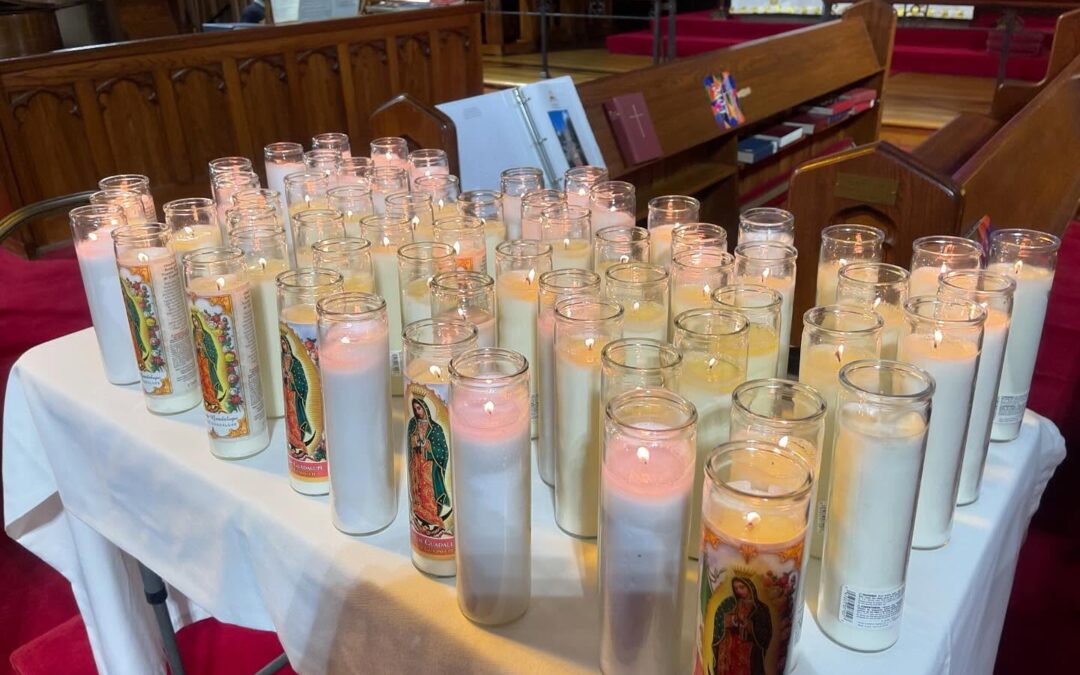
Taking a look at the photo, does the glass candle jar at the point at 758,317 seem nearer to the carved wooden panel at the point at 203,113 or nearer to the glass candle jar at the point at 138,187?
the glass candle jar at the point at 138,187

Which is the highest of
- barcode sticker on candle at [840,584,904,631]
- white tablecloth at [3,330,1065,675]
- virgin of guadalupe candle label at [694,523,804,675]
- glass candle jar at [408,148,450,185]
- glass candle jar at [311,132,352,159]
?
glass candle jar at [311,132,352,159]

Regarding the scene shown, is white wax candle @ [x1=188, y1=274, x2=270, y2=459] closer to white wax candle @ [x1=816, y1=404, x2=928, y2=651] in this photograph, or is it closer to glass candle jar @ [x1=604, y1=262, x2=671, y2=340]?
glass candle jar @ [x1=604, y1=262, x2=671, y2=340]

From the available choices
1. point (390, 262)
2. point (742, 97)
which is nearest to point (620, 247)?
point (390, 262)

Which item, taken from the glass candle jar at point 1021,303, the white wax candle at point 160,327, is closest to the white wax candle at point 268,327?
the white wax candle at point 160,327

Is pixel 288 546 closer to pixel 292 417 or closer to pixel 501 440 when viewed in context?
pixel 292 417

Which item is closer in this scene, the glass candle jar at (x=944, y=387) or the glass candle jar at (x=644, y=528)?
the glass candle jar at (x=644, y=528)

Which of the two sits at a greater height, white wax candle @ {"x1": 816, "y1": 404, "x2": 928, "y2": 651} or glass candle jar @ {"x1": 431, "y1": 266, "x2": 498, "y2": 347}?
glass candle jar @ {"x1": 431, "y1": 266, "x2": 498, "y2": 347}

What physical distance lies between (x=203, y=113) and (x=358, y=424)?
3820 mm

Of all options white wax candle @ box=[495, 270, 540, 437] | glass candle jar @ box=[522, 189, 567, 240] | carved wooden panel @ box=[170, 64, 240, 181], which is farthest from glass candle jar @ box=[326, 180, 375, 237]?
carved wooden panel @ box=[170, 64, 240, 181]

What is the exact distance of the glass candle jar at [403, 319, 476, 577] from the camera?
2.89 ft

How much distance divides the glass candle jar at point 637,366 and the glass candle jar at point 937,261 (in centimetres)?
45

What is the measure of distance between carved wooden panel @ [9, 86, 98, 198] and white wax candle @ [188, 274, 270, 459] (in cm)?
323

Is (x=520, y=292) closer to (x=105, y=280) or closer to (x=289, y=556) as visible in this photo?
(x=289, y=556)

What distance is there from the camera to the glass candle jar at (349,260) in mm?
1165
